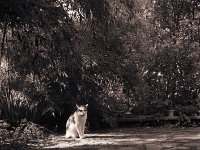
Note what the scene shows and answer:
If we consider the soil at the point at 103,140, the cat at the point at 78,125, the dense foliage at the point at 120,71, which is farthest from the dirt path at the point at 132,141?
the dense foliage at the point at 120,71

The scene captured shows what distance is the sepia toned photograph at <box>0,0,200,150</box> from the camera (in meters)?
9.37

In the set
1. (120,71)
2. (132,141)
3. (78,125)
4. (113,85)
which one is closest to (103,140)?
(132,141)

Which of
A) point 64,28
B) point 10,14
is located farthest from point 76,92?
point 10,14

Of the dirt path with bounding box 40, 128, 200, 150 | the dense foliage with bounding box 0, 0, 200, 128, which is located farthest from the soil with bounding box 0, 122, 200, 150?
the dense foliage with bounding box 0, 0, 200, 128

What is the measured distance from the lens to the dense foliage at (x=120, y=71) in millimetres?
11344

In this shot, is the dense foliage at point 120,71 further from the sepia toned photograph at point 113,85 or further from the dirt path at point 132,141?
the dirt path at point 132,141

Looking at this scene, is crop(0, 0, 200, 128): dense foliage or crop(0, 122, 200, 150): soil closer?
crop(0, 122, 200, 150): soil

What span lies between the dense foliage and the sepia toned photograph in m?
0.03

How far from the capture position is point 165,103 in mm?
13570

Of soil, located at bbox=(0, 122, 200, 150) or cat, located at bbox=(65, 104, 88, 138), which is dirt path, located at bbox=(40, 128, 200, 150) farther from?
cat, located at bbox=(65, 104, 88, 138)

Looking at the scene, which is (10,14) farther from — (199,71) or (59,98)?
(199,71)

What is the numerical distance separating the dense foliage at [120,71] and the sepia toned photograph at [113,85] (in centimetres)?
3

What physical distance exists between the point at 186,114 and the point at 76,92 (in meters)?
3.66

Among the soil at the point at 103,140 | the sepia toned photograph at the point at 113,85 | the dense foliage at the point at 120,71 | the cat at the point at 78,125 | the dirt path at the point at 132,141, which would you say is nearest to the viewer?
the dirt path at the point at 132,141
